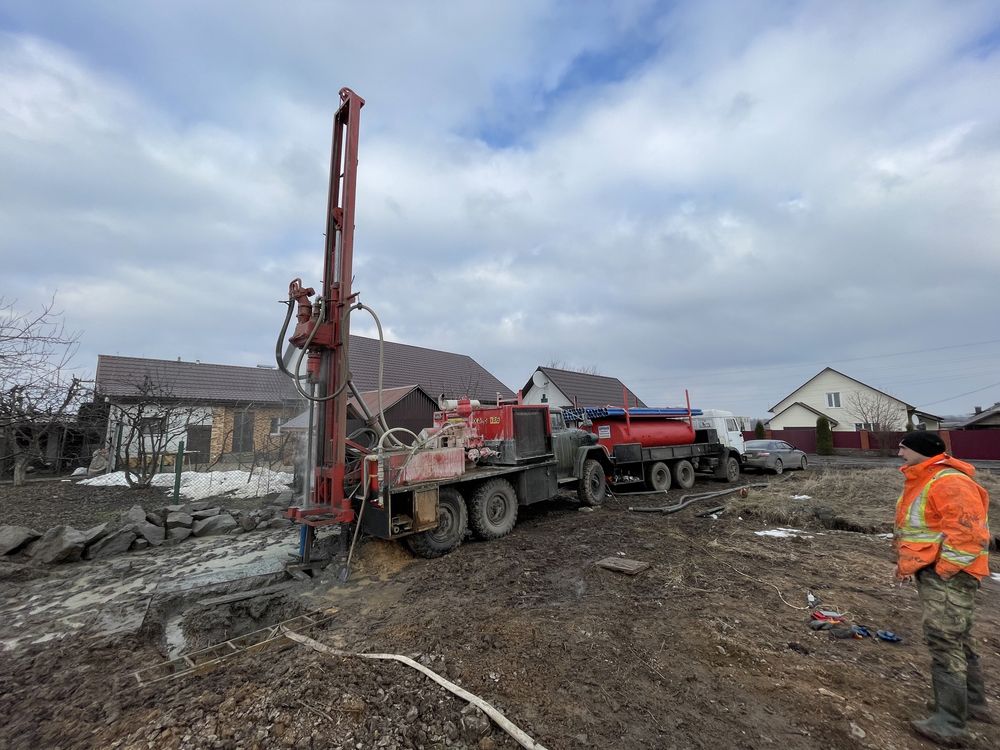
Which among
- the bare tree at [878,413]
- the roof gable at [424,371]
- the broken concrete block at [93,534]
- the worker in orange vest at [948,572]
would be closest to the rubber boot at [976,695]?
the worker in orange vest at [948,572]

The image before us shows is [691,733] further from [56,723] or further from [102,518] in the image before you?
[102,518]

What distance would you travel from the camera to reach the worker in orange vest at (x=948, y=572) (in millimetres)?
2658

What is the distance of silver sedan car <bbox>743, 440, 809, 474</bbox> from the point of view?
17328 mm

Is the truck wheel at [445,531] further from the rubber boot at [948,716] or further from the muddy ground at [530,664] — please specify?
the rubber boot at [948,716]

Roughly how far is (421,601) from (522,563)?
170 cm

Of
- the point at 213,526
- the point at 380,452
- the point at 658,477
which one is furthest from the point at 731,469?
the point at 213,526

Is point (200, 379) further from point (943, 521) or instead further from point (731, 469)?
point (943, 521)

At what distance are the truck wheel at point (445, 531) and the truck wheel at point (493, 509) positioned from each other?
19 centimetres

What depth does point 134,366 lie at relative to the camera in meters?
21.4

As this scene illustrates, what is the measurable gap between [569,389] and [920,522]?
25518 mm

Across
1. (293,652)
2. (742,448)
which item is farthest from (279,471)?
(742,448)

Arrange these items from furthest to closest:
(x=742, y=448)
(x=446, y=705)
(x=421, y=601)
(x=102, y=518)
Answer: (x=742, y=448)
(x=102, y=518)
(x=421, y=601)
(x=446, y=705)

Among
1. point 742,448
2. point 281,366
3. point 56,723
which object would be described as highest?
point 281,366

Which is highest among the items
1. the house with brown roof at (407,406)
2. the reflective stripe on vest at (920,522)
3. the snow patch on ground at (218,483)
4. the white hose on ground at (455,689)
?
the house with brown roof at (407,406)
